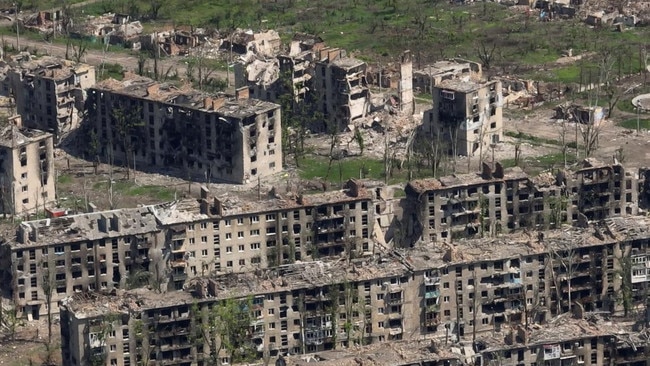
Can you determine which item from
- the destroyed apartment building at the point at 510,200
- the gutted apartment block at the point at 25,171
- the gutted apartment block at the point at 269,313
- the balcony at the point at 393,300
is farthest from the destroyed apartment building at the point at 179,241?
the gutted apartment block at the point at 25,171

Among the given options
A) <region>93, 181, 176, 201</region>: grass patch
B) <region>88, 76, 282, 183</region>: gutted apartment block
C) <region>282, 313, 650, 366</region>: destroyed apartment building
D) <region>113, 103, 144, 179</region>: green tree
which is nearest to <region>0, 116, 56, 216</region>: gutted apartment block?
<region>93, 181, 176, 201</region>: grass patch

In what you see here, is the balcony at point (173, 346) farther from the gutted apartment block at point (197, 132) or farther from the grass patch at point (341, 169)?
the grass patch at point (341, 169)

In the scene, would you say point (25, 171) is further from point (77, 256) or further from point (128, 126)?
point (77, 256)

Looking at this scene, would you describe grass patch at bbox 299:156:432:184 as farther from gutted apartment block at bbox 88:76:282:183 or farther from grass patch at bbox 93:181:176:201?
grass patch at bbox 93:181:176:201

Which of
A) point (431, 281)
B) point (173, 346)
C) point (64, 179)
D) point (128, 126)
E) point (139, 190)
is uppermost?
point (431, 281)

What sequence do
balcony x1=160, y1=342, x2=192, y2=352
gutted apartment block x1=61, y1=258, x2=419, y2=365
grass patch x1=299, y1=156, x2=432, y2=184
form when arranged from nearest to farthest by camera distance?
gutted apartment block x1=61, y1=258, x2=419, y2=365 → balcony x1=160, y1=342, x2=192, y2=352 → grass patch x1=299, y1=156, x2=432, y2=184

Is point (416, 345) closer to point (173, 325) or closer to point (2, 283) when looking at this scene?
point (173, 325)

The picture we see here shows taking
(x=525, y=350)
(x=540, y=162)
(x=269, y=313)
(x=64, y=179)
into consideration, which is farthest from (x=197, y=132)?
(x=525, y=350)
